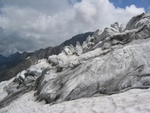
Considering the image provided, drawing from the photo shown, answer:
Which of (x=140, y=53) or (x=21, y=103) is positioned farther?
(x=21, y=103)

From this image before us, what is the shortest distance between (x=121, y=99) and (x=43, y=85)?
22.1 m

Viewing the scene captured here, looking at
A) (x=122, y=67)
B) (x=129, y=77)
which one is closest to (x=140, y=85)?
(x=129, y=77)

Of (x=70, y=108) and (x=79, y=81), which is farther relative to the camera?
(x=79, y=81)

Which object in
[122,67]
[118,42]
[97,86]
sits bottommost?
[97,86]

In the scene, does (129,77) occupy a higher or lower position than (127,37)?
lower

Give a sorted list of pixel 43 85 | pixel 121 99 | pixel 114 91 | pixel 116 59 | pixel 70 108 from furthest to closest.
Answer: pixel 43 85 → pixel 116 59 → pixel 114 91 → pixel 70 108 → pixel 121 99

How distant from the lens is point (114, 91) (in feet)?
75.2

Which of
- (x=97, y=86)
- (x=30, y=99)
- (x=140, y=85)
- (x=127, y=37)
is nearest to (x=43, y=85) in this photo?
(x=30, y=99)

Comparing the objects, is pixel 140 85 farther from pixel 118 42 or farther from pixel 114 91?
pixel 118 42

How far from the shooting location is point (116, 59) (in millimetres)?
27766

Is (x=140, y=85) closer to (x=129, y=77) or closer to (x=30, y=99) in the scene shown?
(x=129, y=77)

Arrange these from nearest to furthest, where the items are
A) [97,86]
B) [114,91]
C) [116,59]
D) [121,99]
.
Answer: [121,99] → [114,91] → [97,86] → [116,59]

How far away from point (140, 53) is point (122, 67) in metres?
2.76

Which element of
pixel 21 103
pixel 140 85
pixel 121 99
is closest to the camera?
pixel 121 99
